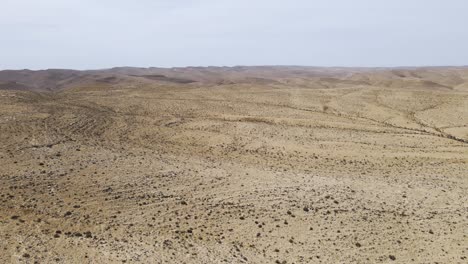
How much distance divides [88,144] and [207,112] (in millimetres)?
10097

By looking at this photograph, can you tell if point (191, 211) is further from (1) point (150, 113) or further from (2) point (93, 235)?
(1) point (150, 113)

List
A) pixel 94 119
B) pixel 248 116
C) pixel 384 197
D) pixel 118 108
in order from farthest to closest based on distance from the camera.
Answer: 1. pixel 118 108
2. pixel 248 116
3. pixel 94 119
4. pixel 384 197

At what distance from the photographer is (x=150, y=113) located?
24.4m

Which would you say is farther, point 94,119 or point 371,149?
point 94,119

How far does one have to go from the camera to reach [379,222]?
10367 mm

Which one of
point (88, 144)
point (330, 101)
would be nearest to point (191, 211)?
point (88, 144)

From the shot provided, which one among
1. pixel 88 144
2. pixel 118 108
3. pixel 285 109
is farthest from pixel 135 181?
pixel 285 109

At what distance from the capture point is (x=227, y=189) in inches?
474

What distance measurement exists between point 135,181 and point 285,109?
1626 centimetres

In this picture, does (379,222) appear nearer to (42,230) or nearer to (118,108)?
(42,230)

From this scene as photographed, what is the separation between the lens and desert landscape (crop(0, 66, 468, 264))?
9016mm

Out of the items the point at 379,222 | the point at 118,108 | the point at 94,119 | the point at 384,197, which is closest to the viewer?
the point at 379,222

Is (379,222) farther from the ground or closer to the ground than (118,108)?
closer to the ground

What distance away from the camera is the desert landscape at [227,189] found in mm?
9016
